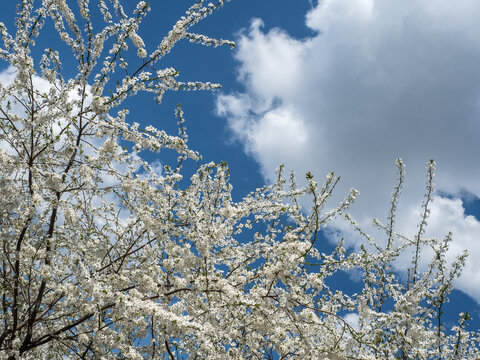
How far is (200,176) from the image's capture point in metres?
6.78

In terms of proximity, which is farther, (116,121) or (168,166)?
(168,166)

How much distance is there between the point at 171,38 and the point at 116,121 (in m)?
1.51

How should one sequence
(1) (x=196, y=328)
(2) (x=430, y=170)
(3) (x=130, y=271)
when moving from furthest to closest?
(2) (x=430, y=170), (3) (x=130, y=271), (1) (x=196, y=328)

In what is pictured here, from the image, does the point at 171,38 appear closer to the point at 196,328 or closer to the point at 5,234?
the point at 5,234

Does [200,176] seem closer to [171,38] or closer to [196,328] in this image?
[171,38]

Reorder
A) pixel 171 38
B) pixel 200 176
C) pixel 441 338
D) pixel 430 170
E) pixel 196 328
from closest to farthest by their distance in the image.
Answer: pixel 196 328
pixel 441 338
pixel 171 38
pixel 200 176
pixel 430 170

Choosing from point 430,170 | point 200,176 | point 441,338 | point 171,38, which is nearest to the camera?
point 441,338

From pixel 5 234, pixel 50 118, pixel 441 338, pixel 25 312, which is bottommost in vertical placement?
pixel 441 338

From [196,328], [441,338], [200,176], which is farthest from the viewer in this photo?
[200,176]

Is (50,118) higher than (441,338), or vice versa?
(50,118)

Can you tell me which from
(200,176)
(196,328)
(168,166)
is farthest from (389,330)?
(168,166)

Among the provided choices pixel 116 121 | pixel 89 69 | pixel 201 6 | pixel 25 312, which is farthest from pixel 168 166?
pixel 25 312

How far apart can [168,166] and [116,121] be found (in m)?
1.54

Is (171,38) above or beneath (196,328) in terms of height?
above
